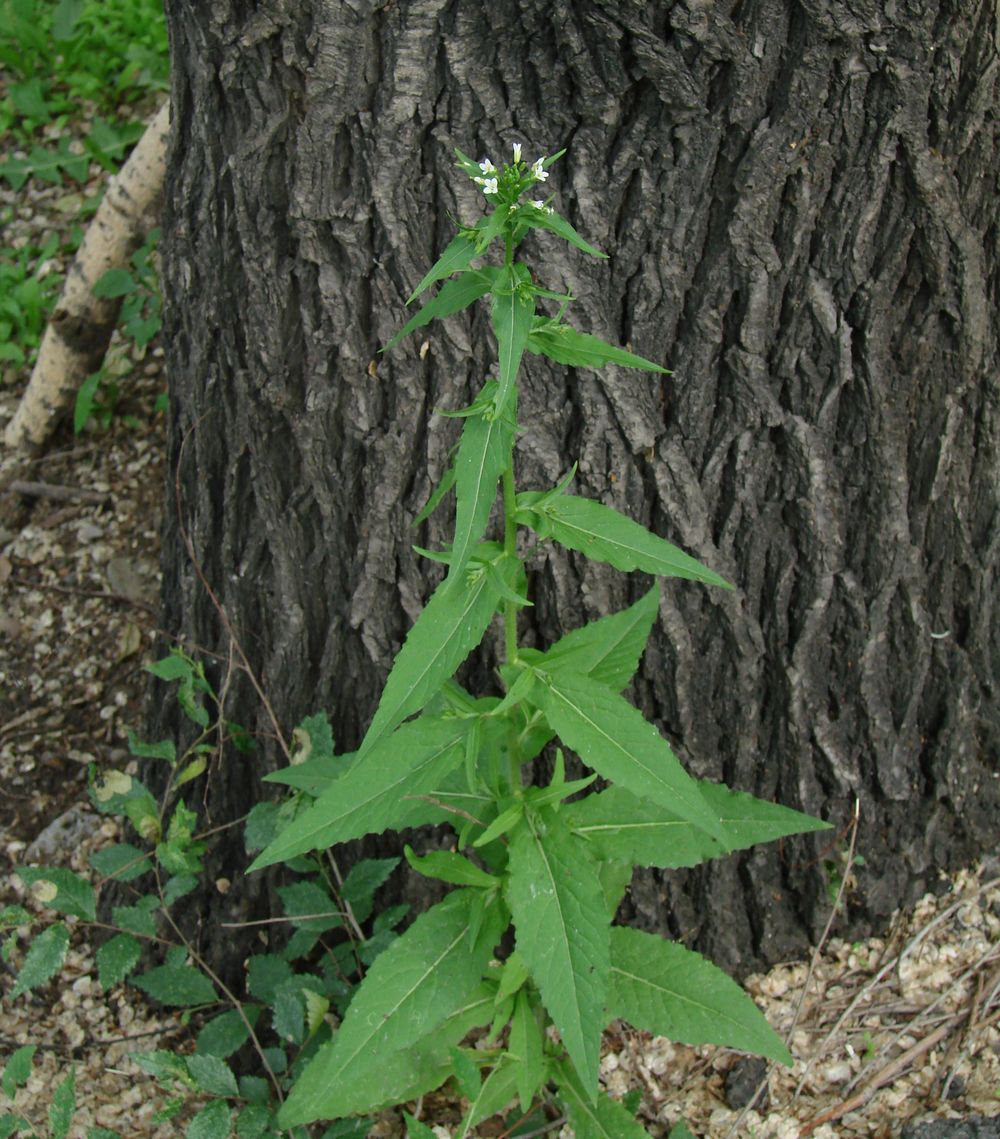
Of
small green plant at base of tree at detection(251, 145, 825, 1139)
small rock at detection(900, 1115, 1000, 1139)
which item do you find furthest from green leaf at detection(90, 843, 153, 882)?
small rock at detection(900, 1115, 1000, 1139)

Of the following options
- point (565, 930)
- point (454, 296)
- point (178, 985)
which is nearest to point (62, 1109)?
point (178, 985)

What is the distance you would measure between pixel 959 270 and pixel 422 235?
3.50ft

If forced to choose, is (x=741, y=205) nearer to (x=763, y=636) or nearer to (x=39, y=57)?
(x=763, y=636)

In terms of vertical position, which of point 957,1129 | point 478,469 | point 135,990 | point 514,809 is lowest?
point 957,1129

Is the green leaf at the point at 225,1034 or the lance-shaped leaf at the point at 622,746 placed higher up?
the lance-shaped leaf at the point at 622,746

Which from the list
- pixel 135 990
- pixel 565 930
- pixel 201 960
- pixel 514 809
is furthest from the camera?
pixel 135 990

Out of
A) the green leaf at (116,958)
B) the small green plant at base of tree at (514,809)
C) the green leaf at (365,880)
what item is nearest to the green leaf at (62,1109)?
the green leaf at (116,958)

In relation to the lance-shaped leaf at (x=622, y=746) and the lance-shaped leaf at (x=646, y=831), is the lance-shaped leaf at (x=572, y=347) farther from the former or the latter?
the lance-shaped leaf at (x=646, y=831)

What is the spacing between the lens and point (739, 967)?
291cm

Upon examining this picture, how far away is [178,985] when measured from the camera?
2.70 m

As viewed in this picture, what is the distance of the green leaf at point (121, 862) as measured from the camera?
2697 mm

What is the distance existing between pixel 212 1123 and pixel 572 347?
5.63 feet

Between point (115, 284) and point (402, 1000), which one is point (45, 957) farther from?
point (115, 284)

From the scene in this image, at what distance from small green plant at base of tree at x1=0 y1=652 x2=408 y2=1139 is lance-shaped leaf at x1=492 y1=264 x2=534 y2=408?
1217mm
